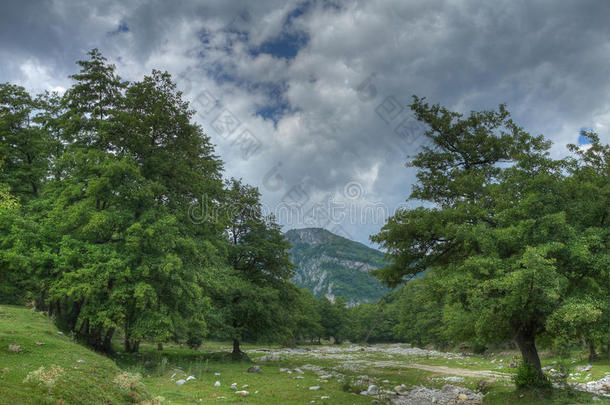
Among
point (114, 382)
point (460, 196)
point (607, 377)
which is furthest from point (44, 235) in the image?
point (607, 377)

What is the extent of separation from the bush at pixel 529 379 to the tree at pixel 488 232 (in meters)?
0.36

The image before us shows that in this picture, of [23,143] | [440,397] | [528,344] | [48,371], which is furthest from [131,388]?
[23,143]

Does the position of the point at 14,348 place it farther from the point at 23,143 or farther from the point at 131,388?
the point at 23,143

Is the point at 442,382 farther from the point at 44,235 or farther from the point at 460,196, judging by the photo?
the point at 44,235

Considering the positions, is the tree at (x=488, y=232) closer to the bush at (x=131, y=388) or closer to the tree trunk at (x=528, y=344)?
the tree trunk at (x=528, y=344)

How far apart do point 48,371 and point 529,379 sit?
18.1 m

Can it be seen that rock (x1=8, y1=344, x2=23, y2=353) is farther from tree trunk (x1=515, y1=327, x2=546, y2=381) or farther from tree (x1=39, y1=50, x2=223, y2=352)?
tree trunk (x1=515, y1=327, x2=546, y2=381)

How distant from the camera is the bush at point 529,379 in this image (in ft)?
47.1

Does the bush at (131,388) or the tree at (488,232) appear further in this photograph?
the tree at (488,232)

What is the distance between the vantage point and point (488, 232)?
576 inches

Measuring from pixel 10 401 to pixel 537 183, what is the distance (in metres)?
19.2

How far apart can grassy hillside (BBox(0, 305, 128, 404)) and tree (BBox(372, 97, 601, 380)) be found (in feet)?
43.5

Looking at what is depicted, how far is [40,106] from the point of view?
30938mm

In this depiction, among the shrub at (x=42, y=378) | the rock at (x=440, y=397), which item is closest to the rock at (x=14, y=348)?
the shrub at (x=42, y=378)
